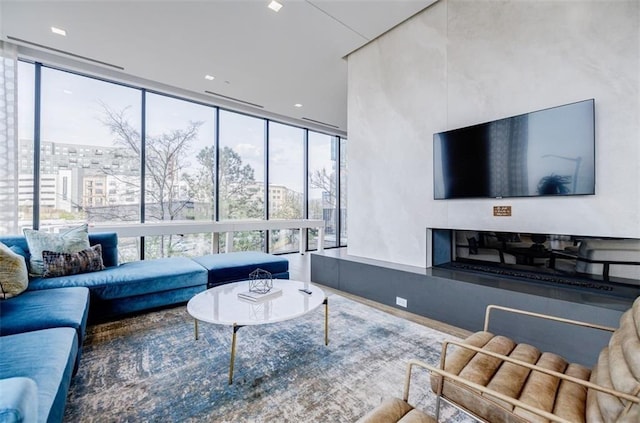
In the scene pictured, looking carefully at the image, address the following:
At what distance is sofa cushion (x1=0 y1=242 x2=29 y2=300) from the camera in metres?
2.17

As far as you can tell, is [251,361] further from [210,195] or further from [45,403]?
[210,195]

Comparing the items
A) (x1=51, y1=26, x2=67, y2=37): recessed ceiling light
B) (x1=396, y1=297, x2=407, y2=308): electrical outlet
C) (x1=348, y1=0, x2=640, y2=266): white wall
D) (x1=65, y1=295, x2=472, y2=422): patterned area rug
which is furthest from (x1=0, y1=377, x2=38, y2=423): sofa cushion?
(x1=51, y1=26, x2=67, y2=37): recessed ceiling light

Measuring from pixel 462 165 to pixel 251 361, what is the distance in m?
2.56

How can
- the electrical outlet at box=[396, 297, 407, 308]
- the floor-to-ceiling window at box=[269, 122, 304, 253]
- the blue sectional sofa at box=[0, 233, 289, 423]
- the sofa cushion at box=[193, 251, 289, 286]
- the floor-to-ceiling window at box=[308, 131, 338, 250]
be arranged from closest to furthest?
the blue sectional sofa at box=[0, 233, 289, 423]
the electrical outlet at box=[396, 297, 407, 308]
the sofa cushion at box=[193, 251, 289, 286]
the floor-to-ceiling window at box=[269, 122, 304, 253]
the floor-to-ceiling window at box=[308, 131, 338, 250]

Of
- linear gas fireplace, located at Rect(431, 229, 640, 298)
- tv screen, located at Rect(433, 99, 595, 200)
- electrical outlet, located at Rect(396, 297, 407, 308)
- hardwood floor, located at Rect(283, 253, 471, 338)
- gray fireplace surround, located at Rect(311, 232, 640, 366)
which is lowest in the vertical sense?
hardwood floor, located at Rect(283, 253, 471, 338)

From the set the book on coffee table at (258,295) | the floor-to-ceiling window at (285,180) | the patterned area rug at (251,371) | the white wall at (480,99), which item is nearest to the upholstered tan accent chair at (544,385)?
the patterned area rug at (251,371)

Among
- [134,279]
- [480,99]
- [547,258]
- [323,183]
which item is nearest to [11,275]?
[134,279]

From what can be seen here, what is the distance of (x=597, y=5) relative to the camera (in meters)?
2.04

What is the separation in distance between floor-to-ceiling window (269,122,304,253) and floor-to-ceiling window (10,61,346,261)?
0.08ft

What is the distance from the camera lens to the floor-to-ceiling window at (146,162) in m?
3.94

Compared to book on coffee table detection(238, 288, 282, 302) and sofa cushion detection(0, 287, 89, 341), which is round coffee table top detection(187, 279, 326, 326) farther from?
sofa cushion detection(0, 287, 89, 341)

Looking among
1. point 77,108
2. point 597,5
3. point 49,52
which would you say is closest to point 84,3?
point 49,52

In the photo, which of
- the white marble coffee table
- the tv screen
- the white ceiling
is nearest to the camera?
the white marble coffee table

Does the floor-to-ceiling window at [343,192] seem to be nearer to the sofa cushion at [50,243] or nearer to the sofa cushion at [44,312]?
the sofa cushion at [50,243]
